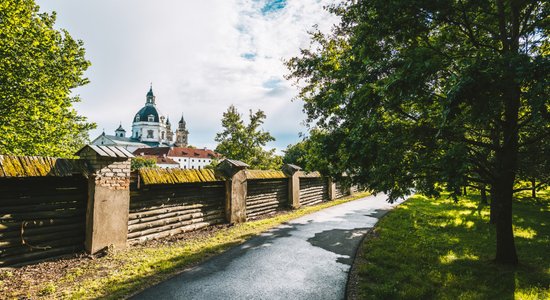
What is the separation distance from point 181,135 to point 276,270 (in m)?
123

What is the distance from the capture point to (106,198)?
645 centimetres

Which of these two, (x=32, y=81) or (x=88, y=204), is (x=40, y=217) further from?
(x=32, y=81)

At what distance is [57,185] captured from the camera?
605cm

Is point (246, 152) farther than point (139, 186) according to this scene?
Yes

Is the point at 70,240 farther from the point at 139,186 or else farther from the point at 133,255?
the point at 139,186

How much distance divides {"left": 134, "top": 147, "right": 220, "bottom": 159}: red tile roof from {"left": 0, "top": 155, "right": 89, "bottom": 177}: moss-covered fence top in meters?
83.9

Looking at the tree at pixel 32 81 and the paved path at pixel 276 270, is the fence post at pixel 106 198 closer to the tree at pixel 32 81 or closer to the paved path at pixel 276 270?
the paved path at pixel 276 270

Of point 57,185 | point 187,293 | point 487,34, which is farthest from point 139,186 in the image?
point 487,34

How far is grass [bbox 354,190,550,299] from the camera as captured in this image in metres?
4.89

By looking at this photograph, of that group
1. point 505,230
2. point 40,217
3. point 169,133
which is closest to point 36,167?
point 40,217

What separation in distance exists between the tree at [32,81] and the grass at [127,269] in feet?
28.5

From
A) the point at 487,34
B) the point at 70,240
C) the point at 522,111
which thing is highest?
Answer: the point at 487,34

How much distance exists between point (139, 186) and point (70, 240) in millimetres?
1923

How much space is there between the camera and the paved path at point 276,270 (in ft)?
15.6
